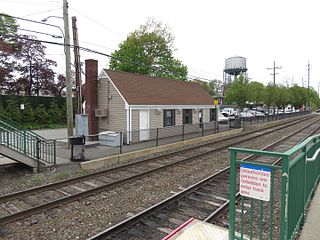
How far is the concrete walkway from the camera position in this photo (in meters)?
3.78

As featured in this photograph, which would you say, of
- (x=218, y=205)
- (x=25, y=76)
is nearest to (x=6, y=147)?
(x=218, y=205)

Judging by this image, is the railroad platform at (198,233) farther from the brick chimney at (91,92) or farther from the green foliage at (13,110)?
the green foliage at (13,110)

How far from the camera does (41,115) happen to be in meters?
32.3

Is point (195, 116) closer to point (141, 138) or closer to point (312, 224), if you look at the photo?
point (141, 138)

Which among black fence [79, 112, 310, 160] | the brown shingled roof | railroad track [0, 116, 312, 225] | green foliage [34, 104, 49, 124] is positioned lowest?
railroad track [0, 116, 312, 225]

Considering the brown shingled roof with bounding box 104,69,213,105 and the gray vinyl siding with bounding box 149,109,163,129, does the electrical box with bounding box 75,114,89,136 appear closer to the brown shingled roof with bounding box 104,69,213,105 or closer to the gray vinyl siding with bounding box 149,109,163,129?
the brown shingled roof with bounding box 104,69,213,105

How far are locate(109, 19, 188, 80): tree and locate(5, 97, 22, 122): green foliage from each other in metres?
13.3

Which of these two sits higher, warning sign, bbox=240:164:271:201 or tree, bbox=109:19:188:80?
tree, bbox=109:19:188:80

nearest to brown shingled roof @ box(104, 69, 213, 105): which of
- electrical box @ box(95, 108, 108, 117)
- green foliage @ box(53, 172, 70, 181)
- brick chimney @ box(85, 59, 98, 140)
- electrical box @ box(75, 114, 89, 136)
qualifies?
brick chimney @ box(85, 59, 98, 140)

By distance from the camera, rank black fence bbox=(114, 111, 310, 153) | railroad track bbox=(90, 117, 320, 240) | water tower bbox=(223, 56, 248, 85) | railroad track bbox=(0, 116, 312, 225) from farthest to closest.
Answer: water tower bbox=(223, 56, 248, 85) → black fence bbox=(114, 111, 310, 153) → railroad track bbox=(0, 116, 312, 225) → railroad track bbox=(90, 117, 320, 240)

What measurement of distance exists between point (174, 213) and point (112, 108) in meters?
13.6

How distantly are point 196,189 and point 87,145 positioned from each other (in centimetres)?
984

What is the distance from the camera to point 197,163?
477 inches

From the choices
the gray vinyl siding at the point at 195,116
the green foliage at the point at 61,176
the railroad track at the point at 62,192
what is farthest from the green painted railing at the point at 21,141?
the gray vinyl siding at the point at 195,116
